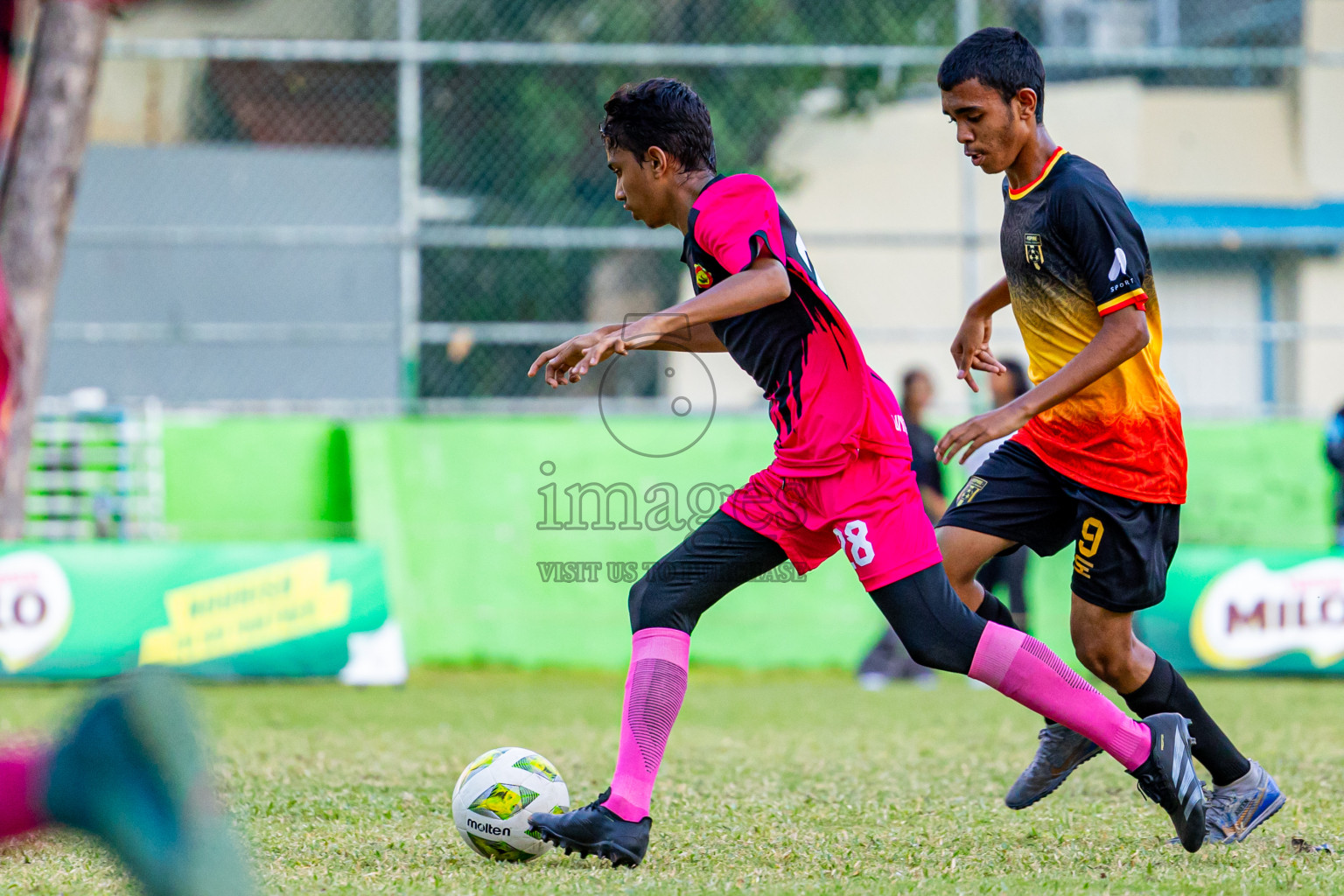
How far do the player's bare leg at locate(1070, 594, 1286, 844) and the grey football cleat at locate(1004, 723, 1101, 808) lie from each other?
0.19 meters

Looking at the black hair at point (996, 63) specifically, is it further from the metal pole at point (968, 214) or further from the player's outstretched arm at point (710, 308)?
the metal pole at point (968, 214)

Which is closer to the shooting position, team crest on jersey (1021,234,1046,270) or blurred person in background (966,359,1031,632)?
team crest on jersey (1021,234,1046,270)

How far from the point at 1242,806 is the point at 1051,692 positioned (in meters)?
0.83

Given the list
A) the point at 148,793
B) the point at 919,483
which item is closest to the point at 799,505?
the point at 148,793

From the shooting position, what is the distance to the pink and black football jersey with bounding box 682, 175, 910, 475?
3.83 meters

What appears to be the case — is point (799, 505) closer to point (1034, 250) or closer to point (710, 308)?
point (710, 308)

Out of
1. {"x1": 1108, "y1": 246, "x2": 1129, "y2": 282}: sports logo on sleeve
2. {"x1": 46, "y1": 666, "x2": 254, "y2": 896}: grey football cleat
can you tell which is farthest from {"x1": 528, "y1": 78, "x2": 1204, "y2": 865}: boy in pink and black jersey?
{"x1": 46, "y1": 666, "x2": 254, "y2": 896}: grey football cleat

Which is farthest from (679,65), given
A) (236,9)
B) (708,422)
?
(236,9)

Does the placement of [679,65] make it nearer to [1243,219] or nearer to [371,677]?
[371,677]

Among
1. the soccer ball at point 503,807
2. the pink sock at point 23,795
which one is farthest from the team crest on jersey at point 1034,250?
the pink sock at point 23,795

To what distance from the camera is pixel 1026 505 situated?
436 centimetres

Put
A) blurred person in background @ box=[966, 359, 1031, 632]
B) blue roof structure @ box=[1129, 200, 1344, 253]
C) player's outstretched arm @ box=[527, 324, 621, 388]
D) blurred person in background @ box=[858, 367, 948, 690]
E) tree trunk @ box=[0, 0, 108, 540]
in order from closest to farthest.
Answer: player's outstretched arm @ box=[527, 324, 621, 388]
blurred person in background @ box=[966, 359, 1031, 632]
blurred person in background @ box=[858, 367, 948, 690]
tree trunk @ box=[0, 0, 108, 540]
blue roof structure @ box=[1129, 200, 1344, 253]

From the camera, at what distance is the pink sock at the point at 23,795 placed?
Result: 232 centimetres

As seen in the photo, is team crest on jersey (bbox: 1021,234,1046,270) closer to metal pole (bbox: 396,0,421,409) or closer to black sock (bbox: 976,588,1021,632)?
black sock (bbox: 976,588,1021,632)
